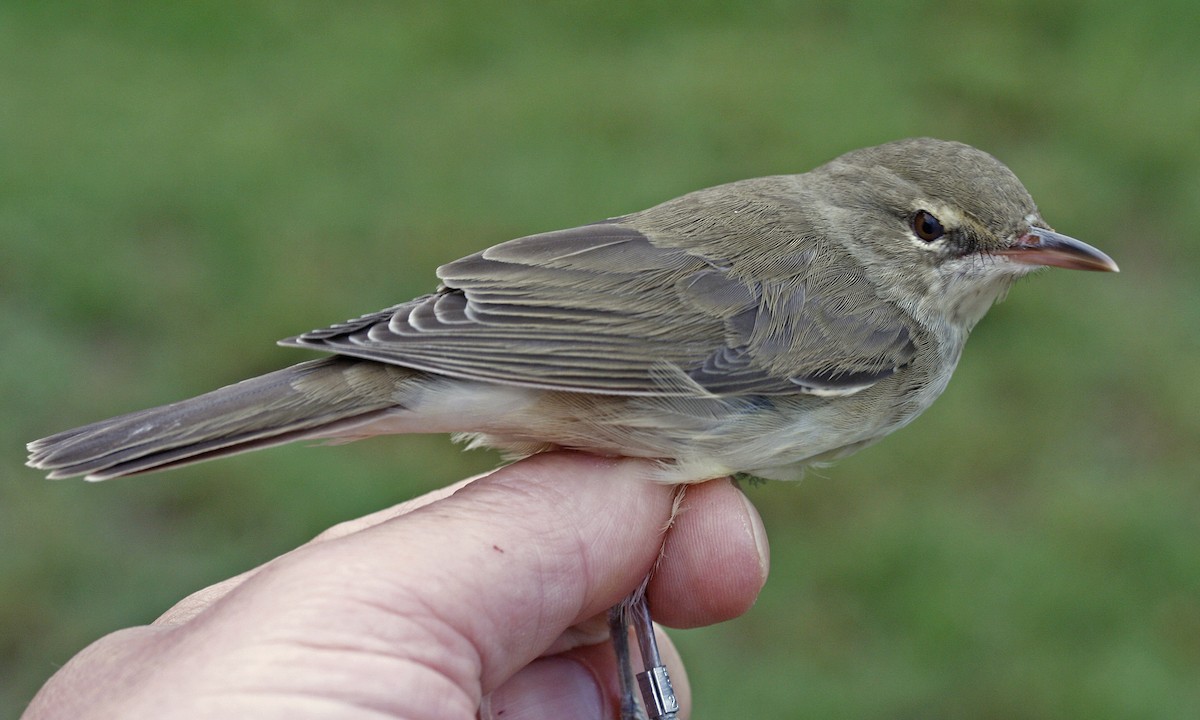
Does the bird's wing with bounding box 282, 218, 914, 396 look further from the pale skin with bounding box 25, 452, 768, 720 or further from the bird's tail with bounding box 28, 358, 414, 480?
the pale skin with bounding box 25, 452, 768, 720

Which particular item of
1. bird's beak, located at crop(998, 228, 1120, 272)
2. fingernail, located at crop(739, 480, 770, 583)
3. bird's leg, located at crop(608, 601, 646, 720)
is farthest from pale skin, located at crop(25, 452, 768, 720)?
bird's beak, located at crop(998, 228, 1120, 272)

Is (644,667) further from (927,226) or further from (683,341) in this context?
(927,226)

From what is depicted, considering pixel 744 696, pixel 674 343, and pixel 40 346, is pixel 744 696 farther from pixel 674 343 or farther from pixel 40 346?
pixel 40 346

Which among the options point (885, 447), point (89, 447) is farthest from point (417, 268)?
point (89, 447)

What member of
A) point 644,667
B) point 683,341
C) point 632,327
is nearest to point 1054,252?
point 683,341

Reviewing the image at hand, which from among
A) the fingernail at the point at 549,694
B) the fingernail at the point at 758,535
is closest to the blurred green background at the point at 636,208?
the fingernail at the point at 549,694

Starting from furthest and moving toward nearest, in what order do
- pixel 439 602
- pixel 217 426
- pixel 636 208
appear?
1. pixel 636 208
2. pixel 217 426
3. pixel 439 602
